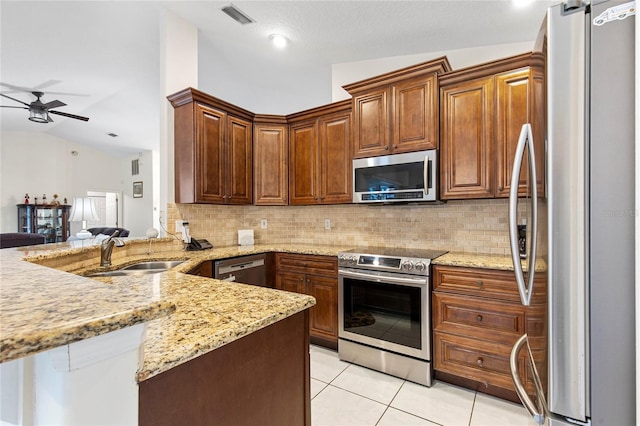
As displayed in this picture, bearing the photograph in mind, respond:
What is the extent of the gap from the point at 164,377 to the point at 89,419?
191 millimetres

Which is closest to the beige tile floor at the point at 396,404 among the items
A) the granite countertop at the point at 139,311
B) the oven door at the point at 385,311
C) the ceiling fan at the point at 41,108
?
the oven door at the point at 385,311

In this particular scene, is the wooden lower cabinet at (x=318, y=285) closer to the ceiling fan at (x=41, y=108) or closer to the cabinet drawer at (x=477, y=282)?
the cabinet drawer at (x=477, y=282)

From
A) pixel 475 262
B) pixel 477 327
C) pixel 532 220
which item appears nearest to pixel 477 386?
pixel 477 327

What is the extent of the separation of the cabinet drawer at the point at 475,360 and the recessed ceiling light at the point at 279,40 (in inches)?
117

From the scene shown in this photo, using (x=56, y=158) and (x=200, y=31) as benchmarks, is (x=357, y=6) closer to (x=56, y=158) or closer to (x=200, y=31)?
(x=200, y=31)

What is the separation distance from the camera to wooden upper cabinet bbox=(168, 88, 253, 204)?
2.79m

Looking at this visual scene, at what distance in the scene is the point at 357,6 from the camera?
2.49 metres

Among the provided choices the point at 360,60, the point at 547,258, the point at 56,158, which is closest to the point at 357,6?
the point at 360,60

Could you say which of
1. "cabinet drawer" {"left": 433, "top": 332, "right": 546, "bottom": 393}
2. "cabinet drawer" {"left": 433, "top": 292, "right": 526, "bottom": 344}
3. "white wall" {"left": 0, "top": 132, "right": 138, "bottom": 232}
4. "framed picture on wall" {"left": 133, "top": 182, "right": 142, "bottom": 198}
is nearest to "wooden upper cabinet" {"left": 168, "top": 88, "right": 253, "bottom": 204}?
"cabinet drawer" {"left": 433, "top": 292, "right": 526, "bottom": 344}

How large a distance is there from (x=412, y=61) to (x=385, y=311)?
254 cm

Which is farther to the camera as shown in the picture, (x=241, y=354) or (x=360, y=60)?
(x=360, y=60)

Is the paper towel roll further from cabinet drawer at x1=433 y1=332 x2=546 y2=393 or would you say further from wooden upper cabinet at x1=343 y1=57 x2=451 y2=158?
cabinet drawer at x1=433 y1=332 x2=546 y2=393

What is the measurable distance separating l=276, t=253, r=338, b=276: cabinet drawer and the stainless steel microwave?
0.63 metres

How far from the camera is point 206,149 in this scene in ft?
9.45
